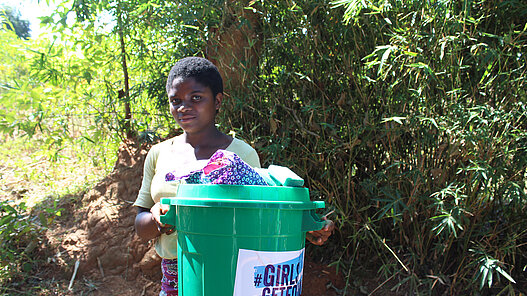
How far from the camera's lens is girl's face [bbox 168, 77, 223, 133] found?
1.63 metres

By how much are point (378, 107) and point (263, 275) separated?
1.82 metres

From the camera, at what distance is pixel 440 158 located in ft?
8.73

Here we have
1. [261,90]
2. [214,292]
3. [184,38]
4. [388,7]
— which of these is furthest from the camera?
[184,38]

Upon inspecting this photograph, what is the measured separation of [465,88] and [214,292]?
1.95 m

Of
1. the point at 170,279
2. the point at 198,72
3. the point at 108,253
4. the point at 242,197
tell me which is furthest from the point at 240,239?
the point at 108,253

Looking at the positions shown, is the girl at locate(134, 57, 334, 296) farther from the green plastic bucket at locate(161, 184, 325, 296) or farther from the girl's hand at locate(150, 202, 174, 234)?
the green plastic bucket at locate(161, 184, 325, 296)

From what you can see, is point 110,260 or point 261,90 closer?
point 261,90

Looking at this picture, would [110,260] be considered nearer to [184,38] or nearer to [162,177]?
[184,38]

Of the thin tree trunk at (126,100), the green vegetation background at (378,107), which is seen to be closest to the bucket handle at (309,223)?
the green vegetation background at (378,107)

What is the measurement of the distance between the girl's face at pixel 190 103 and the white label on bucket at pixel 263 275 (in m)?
0.60

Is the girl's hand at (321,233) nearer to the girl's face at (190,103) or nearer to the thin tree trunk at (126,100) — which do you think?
the girl's face at (190,103)

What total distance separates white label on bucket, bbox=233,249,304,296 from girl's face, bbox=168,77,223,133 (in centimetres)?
60

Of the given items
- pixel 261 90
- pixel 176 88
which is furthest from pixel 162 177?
pixel 261 90

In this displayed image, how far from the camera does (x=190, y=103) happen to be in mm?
1639
